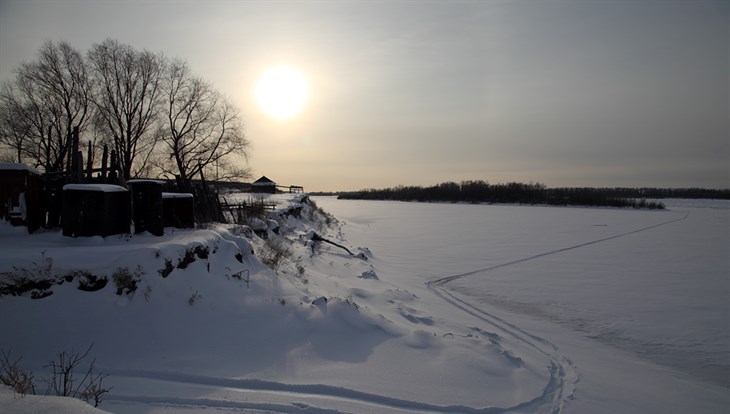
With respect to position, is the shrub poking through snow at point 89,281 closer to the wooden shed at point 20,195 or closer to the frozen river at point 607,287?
the wooden shed at point 20,195

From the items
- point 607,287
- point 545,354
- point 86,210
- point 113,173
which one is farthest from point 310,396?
point 607,287

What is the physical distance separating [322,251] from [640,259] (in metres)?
12.6

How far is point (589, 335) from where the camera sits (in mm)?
7652

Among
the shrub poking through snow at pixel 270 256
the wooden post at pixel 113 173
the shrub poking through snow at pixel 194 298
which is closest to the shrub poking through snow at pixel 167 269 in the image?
the shrub poking through snow at pixel 194 298

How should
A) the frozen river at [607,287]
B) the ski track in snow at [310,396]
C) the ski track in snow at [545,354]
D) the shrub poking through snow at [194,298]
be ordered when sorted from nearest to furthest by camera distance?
1. the ski track in snow at [310,396]
2. the ski track in snow at [545,354]
3. the shrub poking through snow at [194,298]
4. the frozen river at [607,287]

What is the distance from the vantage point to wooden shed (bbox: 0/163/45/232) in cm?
671

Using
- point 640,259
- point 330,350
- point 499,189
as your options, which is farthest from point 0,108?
point 499,189

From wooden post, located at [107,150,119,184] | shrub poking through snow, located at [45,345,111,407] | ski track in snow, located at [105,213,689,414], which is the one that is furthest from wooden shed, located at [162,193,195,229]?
ski track in snow, located at [105,213,689,414]

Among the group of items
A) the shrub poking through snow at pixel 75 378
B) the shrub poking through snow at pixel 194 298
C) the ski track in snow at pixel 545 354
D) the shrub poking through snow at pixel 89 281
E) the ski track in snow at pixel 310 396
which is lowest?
the ski track in snow at pixel 545 354

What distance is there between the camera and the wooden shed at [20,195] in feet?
22.0

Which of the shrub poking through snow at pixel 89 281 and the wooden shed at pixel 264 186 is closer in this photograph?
the shrub poking through snow at pixel 89 281

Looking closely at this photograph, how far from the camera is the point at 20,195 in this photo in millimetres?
6781

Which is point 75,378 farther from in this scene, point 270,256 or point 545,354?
point 545,354

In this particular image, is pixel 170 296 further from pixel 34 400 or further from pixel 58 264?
pixel 34 400
